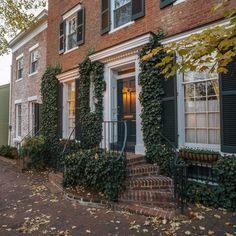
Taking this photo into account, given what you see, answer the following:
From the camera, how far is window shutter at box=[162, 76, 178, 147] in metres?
5.77

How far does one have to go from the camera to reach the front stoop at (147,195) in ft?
14.7

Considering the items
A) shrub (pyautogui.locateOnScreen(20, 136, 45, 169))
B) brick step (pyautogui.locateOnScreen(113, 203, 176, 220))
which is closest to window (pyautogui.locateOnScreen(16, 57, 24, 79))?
shrub (pyautogui.locateOnScreen(20, 136, 45, 169))

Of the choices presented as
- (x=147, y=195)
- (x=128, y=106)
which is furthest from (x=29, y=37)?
(x=147, y=195)

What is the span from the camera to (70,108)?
377 inches

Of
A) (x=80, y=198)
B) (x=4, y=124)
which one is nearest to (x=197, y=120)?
(x=80, y=198)

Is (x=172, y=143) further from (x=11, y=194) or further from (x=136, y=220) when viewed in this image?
(x=11, y=194)

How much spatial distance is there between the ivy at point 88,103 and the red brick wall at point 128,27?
74 cm

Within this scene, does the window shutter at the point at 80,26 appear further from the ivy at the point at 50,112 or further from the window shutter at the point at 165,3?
the window shutter at the point at 165,3

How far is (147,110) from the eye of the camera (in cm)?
623

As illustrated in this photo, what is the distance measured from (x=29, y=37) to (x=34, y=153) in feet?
24.5

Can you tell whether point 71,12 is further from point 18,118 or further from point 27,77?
point 18,118

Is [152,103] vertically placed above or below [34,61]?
below

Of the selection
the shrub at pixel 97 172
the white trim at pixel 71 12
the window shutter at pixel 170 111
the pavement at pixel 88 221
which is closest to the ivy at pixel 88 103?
the shrub at pixel 97 172

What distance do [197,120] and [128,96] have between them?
2.48 metres
